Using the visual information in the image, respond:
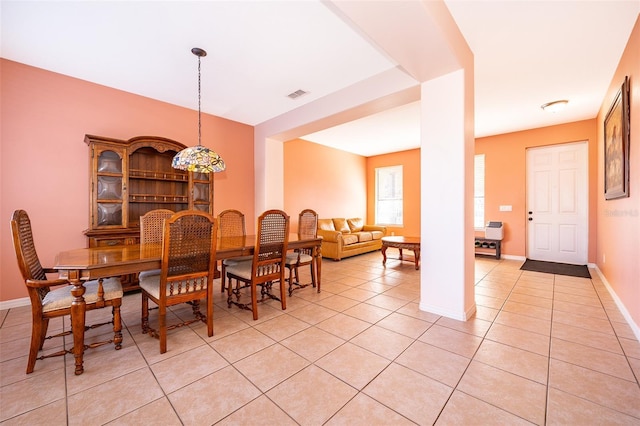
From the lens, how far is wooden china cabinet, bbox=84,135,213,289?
3172mm

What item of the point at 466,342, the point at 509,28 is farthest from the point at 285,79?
the point at 466,342

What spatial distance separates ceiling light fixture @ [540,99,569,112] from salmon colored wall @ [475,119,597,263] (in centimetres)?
124

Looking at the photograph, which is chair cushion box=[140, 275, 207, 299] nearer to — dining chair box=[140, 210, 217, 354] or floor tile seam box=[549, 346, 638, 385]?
dining chair box=[140, 210, 217, 354]

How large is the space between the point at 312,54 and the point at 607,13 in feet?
8.53

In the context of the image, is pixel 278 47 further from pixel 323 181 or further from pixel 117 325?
pixel 323 181

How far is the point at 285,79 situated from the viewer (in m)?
3.31

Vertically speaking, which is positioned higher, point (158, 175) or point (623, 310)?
point (158, 175)

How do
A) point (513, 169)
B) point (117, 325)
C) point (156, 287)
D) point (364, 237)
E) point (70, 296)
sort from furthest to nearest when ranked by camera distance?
point (364, 237) → point (513, 169) → point (156, 287) → point (117, 325) → point (70, 296)

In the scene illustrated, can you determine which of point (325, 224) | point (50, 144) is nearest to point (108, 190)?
point (50, 144)

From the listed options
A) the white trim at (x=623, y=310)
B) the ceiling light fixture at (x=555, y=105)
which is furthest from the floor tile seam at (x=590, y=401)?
the ceiling light fixture at (x=555, y=105)

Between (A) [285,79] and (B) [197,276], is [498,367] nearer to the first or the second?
(B) [197,276]

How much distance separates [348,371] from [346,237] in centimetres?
389

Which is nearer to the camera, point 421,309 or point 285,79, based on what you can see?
point 421,309

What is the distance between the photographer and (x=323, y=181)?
662cm
